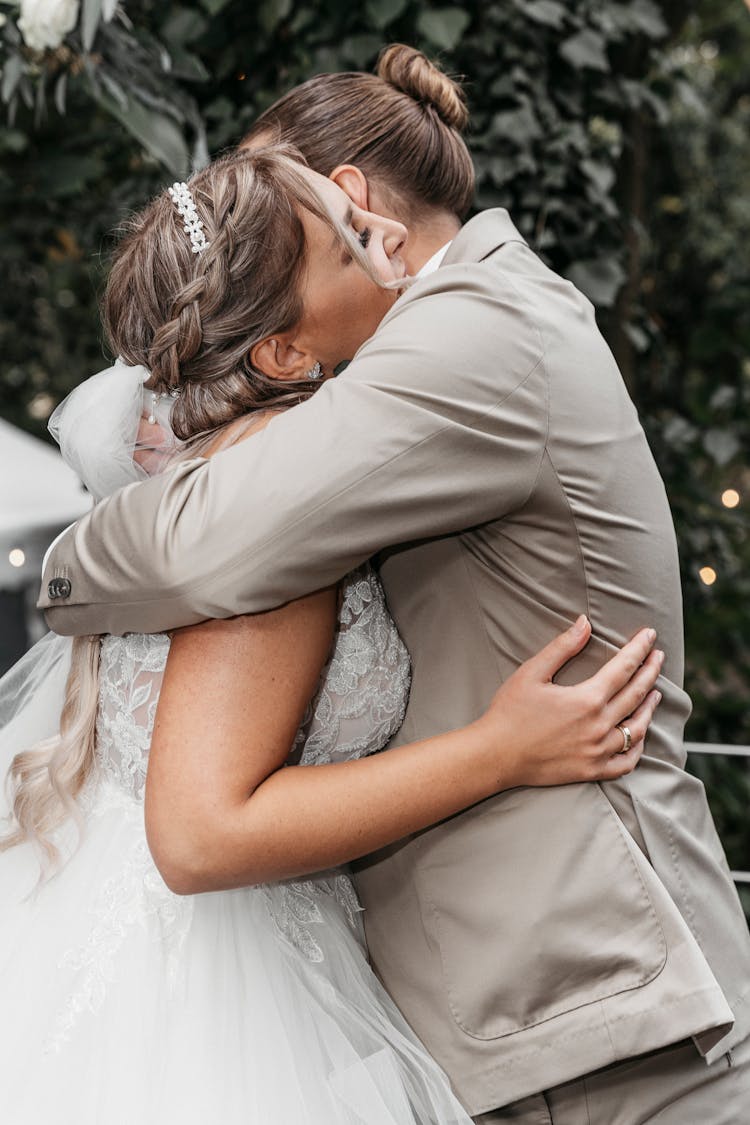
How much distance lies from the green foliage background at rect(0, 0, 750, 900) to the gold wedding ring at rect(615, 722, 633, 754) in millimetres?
1363

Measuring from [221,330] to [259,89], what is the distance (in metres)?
1.52

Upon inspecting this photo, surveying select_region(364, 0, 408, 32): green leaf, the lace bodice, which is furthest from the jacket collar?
select_region(364, 0, 408, 32): green leaf

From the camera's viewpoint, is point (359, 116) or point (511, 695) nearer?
point (511, 695)

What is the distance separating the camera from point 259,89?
8.25ft

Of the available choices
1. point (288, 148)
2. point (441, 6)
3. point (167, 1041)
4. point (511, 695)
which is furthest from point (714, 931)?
point (441, 6)

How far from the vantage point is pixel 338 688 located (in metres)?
1.23

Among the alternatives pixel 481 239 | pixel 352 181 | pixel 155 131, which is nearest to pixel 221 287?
pixel 481 239

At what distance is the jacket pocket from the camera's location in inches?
44.4

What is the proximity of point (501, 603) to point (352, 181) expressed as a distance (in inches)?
31.0

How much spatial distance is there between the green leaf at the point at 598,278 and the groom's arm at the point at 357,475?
146 cm

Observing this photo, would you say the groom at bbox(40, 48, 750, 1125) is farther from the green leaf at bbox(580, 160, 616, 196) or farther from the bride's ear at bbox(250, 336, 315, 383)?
the green leaf at bbox(580, 160, 616, 196)

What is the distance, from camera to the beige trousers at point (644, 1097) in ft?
3.82

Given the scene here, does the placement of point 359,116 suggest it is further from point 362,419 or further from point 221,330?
point 362,419

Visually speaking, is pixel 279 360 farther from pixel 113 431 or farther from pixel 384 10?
pixel 384 10
